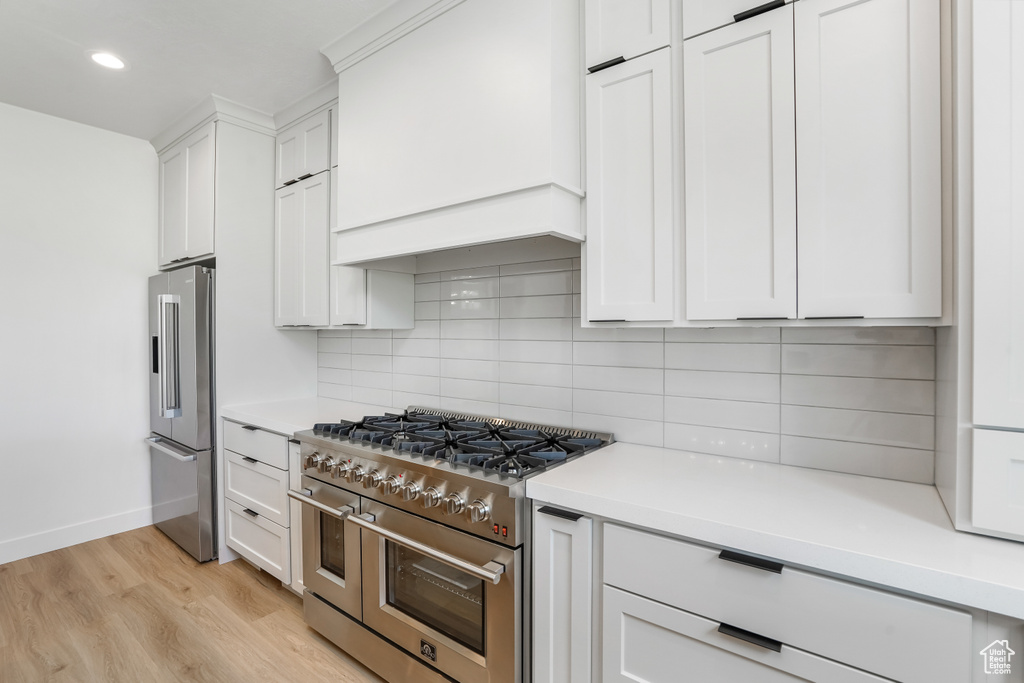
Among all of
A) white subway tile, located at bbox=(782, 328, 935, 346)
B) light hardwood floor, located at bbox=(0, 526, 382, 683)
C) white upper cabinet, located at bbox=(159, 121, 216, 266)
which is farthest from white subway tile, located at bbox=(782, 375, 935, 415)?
white upper cabinet, located at bbox=(159, 121, 216, 266)

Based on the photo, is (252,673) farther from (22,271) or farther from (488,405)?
(22,271)

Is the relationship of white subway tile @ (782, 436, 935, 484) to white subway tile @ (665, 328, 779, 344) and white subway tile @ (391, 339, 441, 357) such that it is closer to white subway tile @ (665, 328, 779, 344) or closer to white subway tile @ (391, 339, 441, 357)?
white subway tile @ (665, 328, 779, 344)

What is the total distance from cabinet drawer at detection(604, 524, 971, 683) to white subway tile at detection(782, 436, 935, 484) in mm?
620

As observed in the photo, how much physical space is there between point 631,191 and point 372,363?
1.97 m

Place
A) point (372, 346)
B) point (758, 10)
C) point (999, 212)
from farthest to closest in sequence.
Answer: point (372, 346), point (758, 10), point (999, 212)

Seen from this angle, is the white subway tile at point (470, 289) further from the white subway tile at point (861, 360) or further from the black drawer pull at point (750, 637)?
the black drawer pull at point (750, 637)

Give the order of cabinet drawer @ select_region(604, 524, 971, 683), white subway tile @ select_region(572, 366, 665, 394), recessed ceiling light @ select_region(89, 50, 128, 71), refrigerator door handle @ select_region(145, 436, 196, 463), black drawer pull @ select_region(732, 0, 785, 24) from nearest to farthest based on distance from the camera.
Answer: cabinet drawer @ select_region(604, 524, 971, 683)
black drawer pull @ select_region(732, 0, 785, 24)
white subway tile @ select_region(572, 366, 665, 394)
recessed ceiling light @ select_region(89, 50, 128, 71)
refrigerator door handle @ select_region(145, 436, 196, 463)

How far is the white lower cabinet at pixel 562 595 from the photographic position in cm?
136

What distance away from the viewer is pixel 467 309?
247cm

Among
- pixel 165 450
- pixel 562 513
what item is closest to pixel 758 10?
pixel 562 513

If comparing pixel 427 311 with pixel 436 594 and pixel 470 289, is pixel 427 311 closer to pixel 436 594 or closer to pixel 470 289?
pixel 470 289

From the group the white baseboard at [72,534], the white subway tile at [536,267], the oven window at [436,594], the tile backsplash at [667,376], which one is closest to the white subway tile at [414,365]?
the tile backsplash at [667,376]

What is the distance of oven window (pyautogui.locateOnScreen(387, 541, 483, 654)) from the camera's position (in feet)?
5.25

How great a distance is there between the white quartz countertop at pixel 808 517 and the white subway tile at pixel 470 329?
890mm
